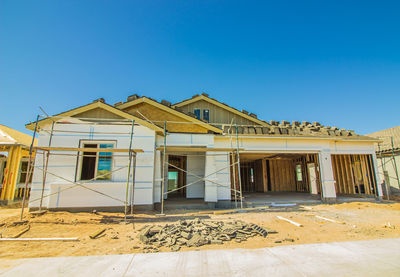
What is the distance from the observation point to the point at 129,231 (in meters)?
6.20

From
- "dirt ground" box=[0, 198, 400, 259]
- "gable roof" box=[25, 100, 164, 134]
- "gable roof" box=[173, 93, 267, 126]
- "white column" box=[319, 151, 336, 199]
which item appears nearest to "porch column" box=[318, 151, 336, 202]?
"white column" box=[319, 151, 336, 199]

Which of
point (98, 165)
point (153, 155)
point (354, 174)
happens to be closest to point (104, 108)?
point (98, 165)

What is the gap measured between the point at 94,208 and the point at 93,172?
169cm

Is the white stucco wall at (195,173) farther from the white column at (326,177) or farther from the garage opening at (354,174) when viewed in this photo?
the garage opening at (354,174)

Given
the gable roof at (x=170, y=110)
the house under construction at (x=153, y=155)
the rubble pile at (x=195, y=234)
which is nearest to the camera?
the rubble pile at (x=195, y=234)

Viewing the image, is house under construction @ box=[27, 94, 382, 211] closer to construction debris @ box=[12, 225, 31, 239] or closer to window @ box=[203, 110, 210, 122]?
construction debris @ box=[12, 225, 31, 239]

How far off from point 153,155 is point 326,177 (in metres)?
10.2

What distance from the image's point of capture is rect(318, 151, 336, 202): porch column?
11.7 metres

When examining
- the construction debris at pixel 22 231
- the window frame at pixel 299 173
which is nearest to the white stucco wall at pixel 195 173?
the construction debris at pixel 22 231

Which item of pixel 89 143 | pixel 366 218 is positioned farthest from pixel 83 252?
pixel 366 218

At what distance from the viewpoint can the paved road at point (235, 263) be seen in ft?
11.4

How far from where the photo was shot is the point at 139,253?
4.43m

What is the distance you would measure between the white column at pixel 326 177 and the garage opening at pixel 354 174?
323 centimetres

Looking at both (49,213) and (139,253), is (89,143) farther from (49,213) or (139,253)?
(139,253)
